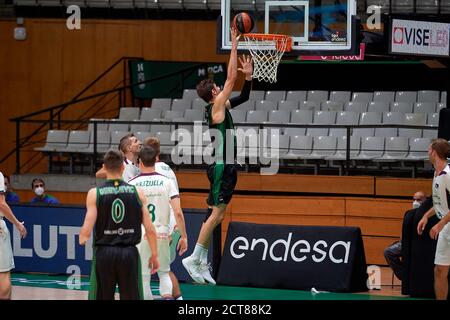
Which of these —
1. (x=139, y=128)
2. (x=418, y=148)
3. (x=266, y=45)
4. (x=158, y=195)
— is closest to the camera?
(x=158, y=195)

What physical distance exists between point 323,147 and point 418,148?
5.66ft

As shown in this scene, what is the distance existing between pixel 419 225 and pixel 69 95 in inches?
527

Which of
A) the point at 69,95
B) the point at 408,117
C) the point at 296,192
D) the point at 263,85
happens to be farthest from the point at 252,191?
the point at 69,95

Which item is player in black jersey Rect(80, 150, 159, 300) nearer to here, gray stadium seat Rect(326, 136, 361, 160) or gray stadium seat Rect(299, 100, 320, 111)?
gray stadium seat Rect(326, 136, 361, 160)

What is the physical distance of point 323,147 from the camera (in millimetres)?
20266

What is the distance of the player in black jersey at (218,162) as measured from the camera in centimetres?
1355

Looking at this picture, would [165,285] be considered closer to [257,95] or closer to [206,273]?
[206,273]

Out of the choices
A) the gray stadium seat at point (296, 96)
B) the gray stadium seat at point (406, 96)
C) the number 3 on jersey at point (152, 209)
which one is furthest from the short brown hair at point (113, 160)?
the gray stadium seat at point (296, 96)

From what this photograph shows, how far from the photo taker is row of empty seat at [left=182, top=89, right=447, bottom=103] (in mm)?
22047

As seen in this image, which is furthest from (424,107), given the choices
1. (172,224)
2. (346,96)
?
(172,224)

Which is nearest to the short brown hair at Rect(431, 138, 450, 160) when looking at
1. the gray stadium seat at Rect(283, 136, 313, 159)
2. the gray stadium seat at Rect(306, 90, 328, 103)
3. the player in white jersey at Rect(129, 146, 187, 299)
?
the player in white jersey at Rect(129, 146, 187, 299)

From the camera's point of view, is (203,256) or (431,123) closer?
(203,256)

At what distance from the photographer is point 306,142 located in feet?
67.3

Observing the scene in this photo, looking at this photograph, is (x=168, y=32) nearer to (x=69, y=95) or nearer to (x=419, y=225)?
(x=69, y=95)
